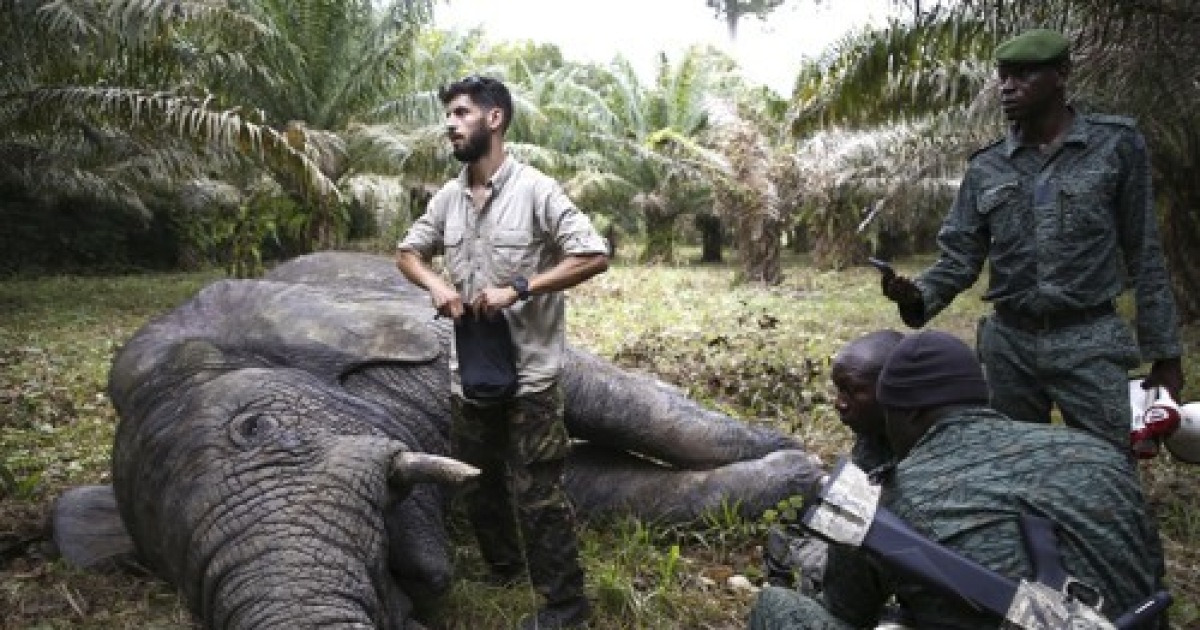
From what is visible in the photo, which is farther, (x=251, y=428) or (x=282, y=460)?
(x=251, y=428)

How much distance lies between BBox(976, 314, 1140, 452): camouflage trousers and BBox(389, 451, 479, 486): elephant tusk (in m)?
1.94

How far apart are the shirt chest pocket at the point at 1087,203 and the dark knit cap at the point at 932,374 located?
132 cm

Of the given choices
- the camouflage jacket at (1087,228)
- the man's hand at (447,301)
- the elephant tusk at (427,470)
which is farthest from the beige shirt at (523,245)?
the camouflage jacket at (1087,228)

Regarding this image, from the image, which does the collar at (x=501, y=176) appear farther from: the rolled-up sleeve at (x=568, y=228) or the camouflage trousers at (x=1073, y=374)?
the camouflage trousers at (x=1073, y=374)

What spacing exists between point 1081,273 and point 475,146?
2.09m

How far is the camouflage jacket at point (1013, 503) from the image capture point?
2340 mm

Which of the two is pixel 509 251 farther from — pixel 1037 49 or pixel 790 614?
pixel 1037 49

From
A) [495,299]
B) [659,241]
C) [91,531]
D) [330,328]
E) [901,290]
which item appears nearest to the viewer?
[495,299]

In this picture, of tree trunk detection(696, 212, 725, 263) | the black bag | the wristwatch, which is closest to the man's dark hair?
the wristwatch

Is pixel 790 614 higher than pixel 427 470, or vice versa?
pixel 427 470

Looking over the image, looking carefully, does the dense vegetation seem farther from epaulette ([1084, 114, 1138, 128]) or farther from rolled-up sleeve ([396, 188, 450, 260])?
rolled-up sleeve ([396, 188, 450, 260])

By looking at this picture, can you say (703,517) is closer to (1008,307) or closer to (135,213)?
(1008,307)

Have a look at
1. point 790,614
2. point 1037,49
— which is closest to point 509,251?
point 790,614

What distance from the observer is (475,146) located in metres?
3.77
